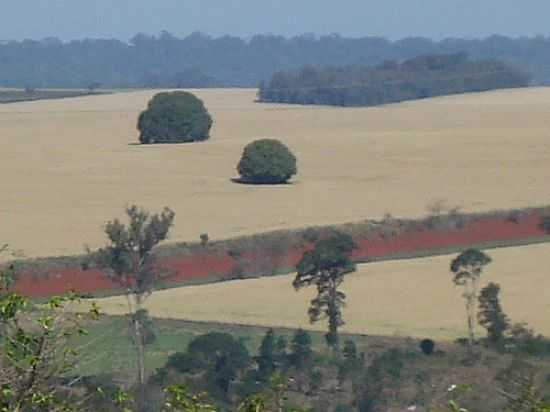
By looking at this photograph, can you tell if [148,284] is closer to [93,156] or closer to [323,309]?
[323,309]

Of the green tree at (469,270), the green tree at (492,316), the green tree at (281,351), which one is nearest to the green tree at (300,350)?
the green tree at (281,351)

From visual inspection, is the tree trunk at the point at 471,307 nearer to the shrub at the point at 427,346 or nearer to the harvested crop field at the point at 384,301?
the harvested crop field at the point at 384,301

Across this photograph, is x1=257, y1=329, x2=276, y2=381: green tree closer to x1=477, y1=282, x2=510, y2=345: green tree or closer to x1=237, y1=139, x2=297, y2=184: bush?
x1=477, y1=282, x2=510, y2=345: green tree

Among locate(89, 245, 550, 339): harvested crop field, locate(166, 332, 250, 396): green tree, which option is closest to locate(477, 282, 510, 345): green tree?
locate(89, 245, 550, 339): harvested crop field

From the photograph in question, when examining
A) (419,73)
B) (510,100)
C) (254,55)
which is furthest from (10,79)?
(510,100)

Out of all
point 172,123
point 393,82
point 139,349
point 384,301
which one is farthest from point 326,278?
point 393,82
